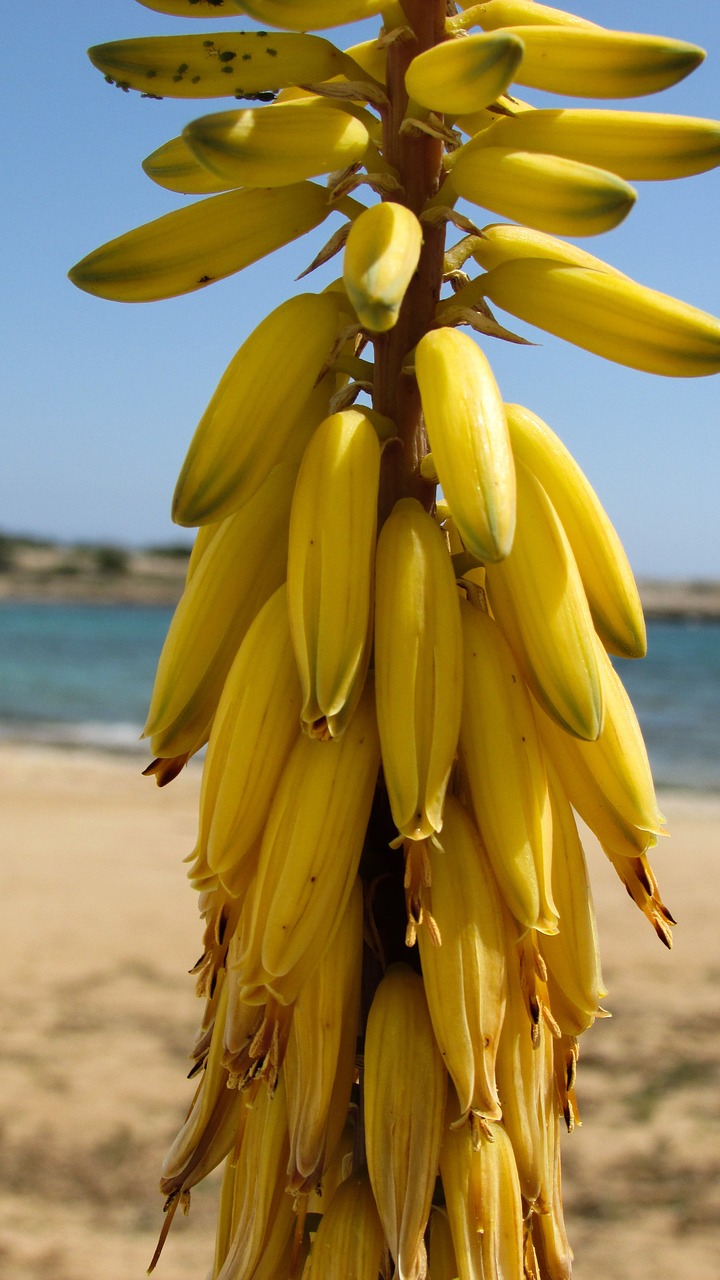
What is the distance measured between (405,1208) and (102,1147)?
4852 millimetres

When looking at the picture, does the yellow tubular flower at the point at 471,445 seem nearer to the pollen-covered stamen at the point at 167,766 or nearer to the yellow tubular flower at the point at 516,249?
the yellow tubular flower at the point at 516,249

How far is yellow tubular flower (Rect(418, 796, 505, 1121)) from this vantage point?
145 cm

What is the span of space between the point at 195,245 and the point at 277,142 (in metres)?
0.19

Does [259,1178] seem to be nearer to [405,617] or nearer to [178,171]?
[405,617]

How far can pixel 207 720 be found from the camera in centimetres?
160

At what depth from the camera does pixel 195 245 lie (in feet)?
4.97

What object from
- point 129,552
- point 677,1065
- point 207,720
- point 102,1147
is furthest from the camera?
point 129,552

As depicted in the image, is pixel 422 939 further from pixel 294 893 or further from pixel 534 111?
pixel 534 111

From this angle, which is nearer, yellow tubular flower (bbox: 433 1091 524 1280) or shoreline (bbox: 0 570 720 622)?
yellow tubular flower (bbox: 433 1091 524 1280)

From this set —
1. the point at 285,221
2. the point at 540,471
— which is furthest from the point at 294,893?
the point at 285,221

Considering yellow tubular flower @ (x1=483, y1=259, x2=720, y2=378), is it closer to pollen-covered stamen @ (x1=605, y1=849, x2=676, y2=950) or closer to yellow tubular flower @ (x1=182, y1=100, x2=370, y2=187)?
yellow tubular flower @ (x1=182, y1=100, x2=370, y2=187)

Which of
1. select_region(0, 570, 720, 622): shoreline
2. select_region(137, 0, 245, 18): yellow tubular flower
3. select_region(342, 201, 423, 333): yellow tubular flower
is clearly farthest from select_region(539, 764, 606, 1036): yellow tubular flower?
select_region(0, 570, 720, 622): shoreline

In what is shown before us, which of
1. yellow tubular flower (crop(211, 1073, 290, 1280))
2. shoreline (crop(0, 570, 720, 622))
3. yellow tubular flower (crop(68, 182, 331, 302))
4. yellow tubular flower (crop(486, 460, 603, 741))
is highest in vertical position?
yellow tubular flower (crop(68, 182, 331, 302))

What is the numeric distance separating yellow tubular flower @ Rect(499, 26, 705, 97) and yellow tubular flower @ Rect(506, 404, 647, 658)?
18.0 inches
